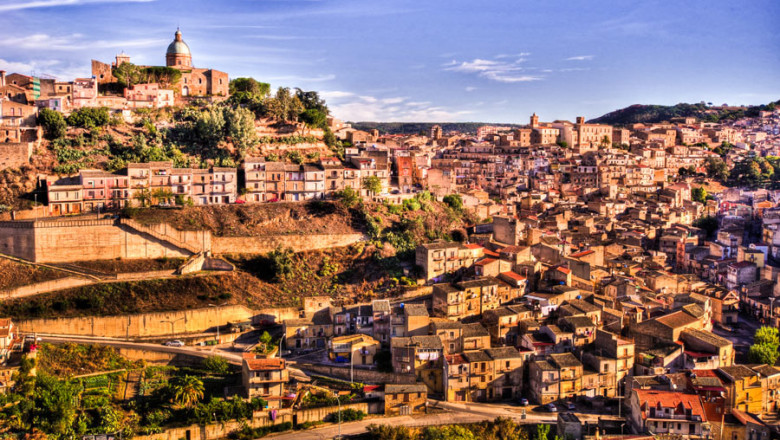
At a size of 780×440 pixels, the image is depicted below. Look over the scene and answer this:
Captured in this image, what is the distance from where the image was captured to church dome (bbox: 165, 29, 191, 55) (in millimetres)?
43406

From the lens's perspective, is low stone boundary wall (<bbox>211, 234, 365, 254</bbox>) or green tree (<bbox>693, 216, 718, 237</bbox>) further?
green tree (<bbox>693, 216, 718, 237</bbox>)

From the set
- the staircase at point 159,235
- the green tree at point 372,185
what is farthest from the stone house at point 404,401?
the green tree at point 372,185

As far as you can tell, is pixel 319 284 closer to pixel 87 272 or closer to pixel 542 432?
pixel 87 272

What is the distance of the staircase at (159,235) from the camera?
28.8 metres

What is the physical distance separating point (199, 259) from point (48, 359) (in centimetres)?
778

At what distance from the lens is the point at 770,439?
64.6 ft

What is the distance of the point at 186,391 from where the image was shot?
2133 centimetres

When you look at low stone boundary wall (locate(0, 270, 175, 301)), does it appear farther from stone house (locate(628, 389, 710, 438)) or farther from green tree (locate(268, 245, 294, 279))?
stone house (locate(628, 389, 710, 438))

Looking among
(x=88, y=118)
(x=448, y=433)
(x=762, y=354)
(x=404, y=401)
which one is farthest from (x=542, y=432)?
(x=88, y=118)

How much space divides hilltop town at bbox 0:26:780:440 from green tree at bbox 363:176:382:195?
111 millimetres

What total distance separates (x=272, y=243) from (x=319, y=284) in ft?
10.4

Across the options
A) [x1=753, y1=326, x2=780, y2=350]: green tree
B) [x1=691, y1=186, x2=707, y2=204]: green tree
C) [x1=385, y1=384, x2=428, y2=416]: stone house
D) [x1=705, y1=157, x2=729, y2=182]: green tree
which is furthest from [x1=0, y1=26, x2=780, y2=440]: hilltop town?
[x1=705, y1=157, x2=729, y2=182]: green tree

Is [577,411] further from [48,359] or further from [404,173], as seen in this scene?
[404,173]

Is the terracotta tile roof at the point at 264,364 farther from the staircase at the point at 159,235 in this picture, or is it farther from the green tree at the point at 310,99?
the green tree at the point at 310,99
